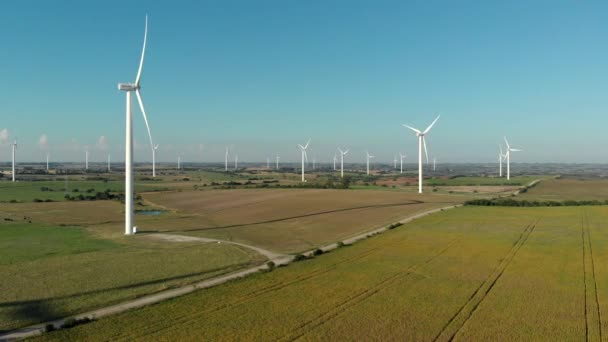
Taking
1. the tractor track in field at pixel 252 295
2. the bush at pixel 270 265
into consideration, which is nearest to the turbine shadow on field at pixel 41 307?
the tractor track in field at pixel 252 295

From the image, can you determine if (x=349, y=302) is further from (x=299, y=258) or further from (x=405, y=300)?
(x=299, y=258)

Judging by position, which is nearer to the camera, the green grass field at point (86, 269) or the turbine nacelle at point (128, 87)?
the green grass field at point (86, 269)

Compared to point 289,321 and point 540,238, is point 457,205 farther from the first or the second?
point 289,321

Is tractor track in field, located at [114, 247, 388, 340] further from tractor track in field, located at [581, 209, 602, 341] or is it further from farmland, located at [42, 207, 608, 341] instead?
tractor track in field, located at [581, 209, 602, 341]

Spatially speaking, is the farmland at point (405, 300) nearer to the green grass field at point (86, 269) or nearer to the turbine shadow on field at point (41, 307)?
the turbine shadow on field at point (41, 307)

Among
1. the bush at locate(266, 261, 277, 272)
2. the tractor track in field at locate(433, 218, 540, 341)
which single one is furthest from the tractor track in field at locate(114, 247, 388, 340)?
the tractor track in field at locate(433, 218, 540, 341)

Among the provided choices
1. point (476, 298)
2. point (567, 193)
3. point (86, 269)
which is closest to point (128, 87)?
point (86, 269)

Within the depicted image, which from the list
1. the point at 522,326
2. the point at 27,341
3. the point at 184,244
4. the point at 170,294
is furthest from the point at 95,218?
the point at 522,326
